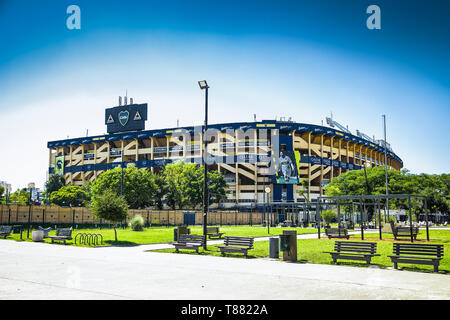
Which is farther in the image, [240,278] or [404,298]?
[240,278]

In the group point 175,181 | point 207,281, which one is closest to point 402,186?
point 175,181

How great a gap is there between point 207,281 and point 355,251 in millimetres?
6321

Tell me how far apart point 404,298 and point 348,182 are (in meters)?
68.0

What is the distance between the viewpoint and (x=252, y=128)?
8638cm

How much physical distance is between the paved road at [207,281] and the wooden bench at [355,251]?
0.72m

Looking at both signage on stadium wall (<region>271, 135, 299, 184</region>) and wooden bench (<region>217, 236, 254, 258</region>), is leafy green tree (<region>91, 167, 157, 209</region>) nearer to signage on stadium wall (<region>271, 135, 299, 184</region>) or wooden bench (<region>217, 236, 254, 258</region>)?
signage on stadium wall (<region>271, 135, 299, 184</region>)

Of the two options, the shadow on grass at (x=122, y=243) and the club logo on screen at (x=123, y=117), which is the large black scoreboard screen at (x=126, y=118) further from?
the shadow on grass at (x=122, y=243)

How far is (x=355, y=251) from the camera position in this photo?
14.1 meters

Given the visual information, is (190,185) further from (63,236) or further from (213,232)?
(63,236)

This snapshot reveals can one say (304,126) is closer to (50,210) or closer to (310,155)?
(310,155)

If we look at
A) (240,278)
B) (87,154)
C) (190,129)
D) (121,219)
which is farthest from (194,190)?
(240,278)

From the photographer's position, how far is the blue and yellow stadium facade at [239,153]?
8731cm

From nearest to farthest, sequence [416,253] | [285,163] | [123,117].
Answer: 1. [416,253]
2. [285,163]
3. [123,117]

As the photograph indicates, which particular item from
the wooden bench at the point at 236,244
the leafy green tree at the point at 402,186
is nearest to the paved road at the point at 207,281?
the wooden bench at the point at 236,244
